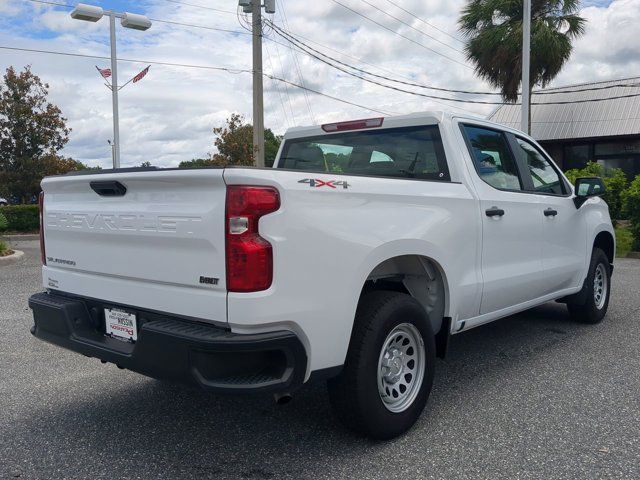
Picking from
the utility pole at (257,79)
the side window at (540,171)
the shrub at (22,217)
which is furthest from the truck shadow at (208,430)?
the shrub at (22,217)

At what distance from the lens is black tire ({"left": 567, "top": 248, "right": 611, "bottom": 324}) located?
5.96 m

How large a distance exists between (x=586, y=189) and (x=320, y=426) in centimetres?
351

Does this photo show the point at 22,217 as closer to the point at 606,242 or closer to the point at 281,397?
the point at 606,242

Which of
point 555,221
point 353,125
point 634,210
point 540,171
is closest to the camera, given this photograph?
point 353,125

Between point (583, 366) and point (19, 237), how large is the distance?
1742 cm

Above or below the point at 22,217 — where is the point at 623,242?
below

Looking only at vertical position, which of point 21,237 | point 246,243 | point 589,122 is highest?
point 589,122

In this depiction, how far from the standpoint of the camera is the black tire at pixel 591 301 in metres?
5.96

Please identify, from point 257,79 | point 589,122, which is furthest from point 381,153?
point 589,122

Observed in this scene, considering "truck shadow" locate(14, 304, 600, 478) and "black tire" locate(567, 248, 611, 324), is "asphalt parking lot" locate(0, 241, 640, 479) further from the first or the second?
"black tire" locate(567, 248, 611, 324)

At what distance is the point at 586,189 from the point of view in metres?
5.58

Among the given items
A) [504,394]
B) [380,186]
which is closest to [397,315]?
[380,186]

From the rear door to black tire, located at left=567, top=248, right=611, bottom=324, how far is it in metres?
1.19

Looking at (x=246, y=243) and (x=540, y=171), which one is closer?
(x=246, y=243)
